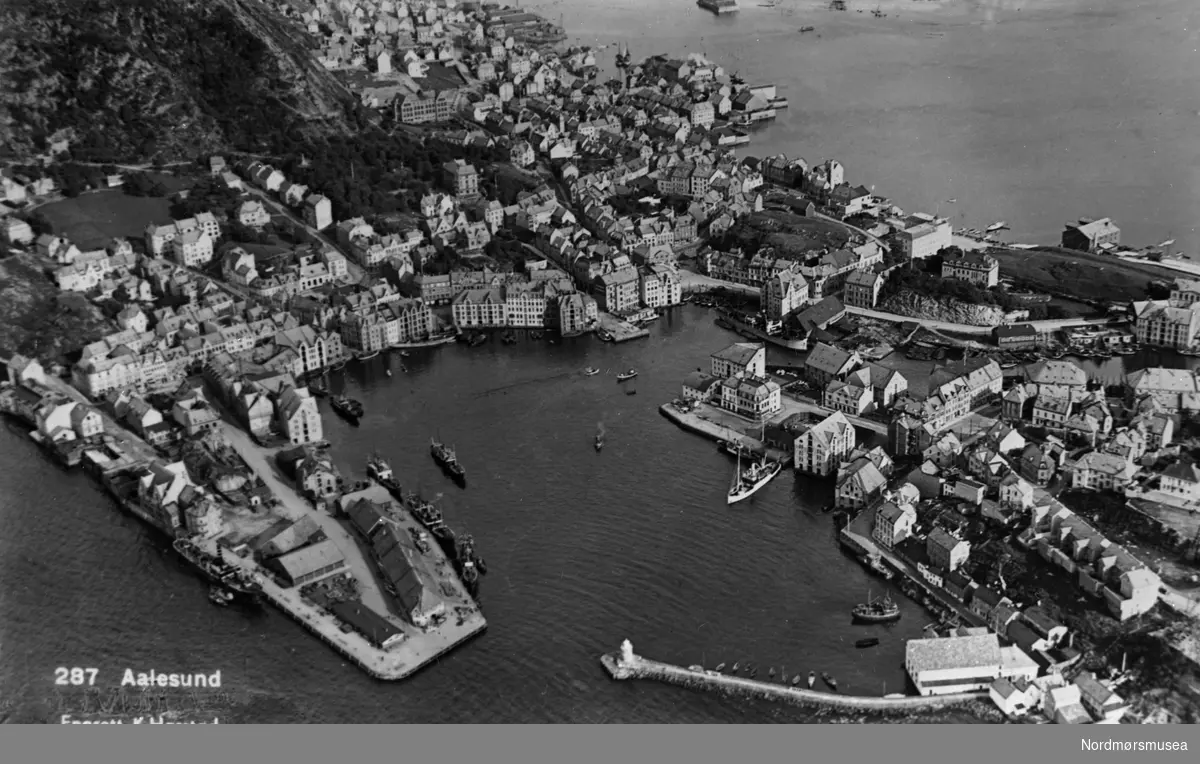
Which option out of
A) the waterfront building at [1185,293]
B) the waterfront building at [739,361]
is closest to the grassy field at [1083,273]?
the waterfront building at [1185,293]

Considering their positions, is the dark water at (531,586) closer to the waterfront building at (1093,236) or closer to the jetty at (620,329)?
the jetty at (620,329)

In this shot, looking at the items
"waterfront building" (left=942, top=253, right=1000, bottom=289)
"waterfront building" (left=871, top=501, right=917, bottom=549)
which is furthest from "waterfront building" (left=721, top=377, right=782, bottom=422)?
"waterfront building" (left=942, top=253, right=1000, bottom=289)

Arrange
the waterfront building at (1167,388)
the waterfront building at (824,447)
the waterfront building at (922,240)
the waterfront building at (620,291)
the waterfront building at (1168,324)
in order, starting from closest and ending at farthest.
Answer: the waterfront building at (824,447) → the waterfront building at (1167,388) → the waterfront building at (1168,324) → the waterfront building at (620,291) → the waterfront building at (922,240)

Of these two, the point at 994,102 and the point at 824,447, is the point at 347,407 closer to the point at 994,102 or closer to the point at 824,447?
the point at 824,447

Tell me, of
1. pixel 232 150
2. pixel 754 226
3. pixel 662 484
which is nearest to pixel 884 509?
pixel 662 484

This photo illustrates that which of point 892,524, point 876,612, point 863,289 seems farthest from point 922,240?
point 876,612

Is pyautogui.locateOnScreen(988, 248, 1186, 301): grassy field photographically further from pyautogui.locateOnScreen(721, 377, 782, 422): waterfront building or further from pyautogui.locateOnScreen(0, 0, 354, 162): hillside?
pyautogui.locateOnScreen(0, 0, 354, 162): hillside
